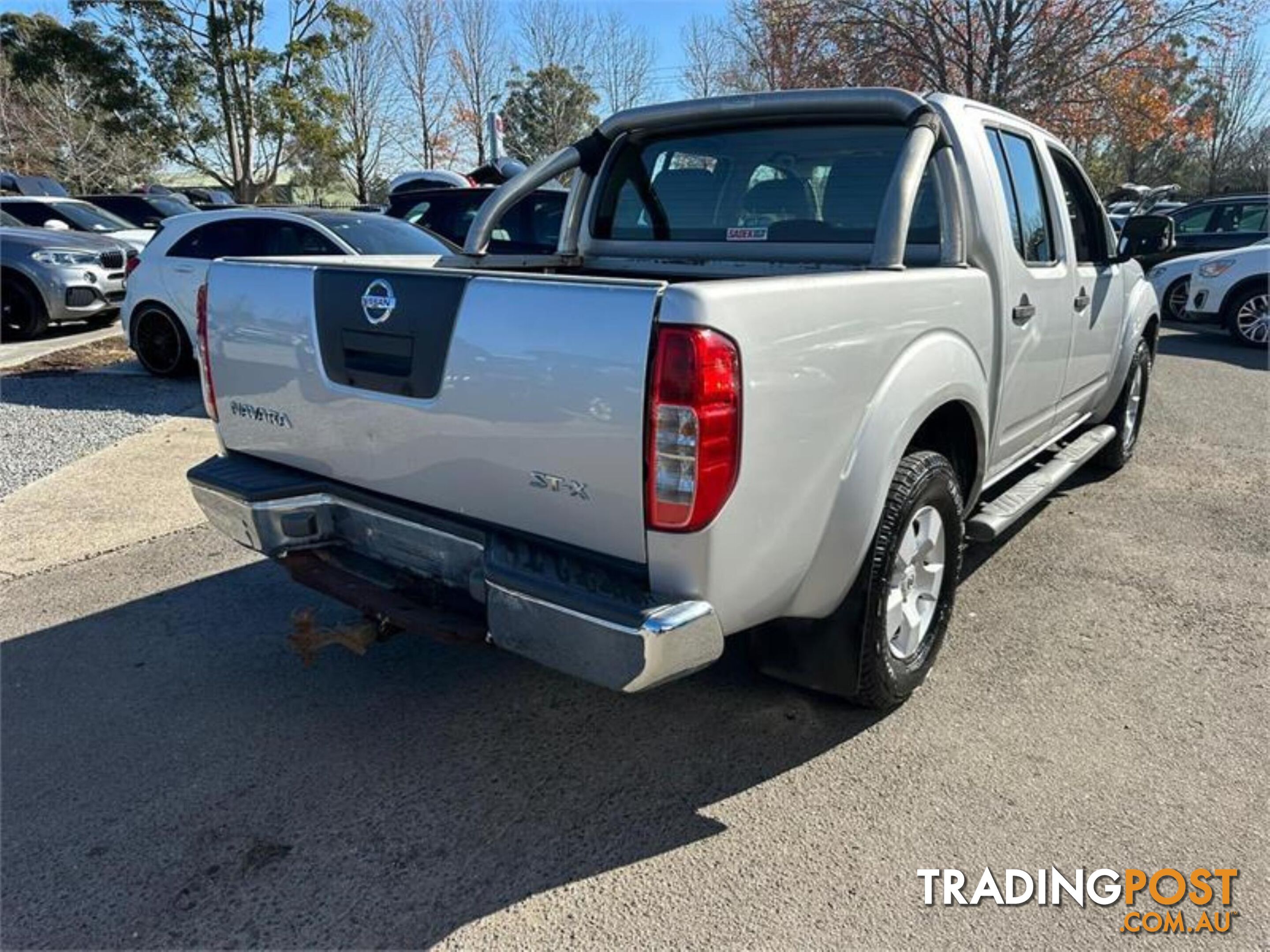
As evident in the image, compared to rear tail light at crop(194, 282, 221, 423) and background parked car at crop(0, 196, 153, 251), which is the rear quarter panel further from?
background parked car at crop(0, 196, 153, 251)

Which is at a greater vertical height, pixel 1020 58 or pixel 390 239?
pixel 1020 58

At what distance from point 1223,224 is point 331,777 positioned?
16036 mm

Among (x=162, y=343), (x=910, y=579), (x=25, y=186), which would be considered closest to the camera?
(x=910, y=579)

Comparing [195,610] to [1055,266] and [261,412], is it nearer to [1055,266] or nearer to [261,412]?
[261,412]

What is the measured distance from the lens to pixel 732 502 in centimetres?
216

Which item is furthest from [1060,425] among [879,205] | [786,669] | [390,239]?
[390,239]

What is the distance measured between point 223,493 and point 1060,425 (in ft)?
13.1

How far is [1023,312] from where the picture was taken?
358 cm

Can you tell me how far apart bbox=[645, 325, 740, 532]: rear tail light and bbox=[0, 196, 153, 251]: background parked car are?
14294 mm

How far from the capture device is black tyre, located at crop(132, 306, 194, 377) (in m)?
8.67

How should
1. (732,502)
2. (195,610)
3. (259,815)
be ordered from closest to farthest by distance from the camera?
(732,502)
(259,815)
(195,610)

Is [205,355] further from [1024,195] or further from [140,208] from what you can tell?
[140,208]

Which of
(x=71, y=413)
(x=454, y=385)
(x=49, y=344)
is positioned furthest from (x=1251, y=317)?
(x=49, y=344)

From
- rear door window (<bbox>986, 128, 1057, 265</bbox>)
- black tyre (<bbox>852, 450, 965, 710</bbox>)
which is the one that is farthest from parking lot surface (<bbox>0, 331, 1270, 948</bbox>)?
rear door window (<bbox>986, 128, 1057, 265</bbox>)
